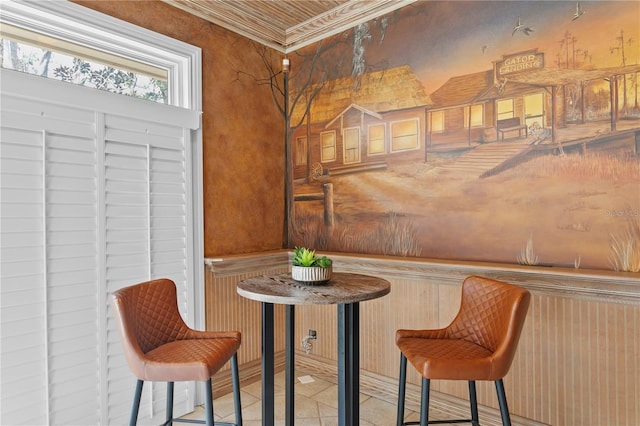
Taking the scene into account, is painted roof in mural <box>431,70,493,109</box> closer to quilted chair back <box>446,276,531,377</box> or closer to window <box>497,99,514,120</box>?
window <box>497,99,514,120</box>

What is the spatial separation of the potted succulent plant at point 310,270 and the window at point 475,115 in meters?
1.39

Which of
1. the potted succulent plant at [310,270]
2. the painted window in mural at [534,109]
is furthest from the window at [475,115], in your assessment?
the potted succulent plant at [310,270]

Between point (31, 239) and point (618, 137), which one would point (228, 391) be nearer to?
point (31, 239)

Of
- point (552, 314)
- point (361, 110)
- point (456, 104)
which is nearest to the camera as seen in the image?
point (552, 314)

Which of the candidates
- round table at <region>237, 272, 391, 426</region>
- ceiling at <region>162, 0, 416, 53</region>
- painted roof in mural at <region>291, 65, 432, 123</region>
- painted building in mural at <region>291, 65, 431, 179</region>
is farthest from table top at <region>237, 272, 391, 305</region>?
ceiling at <region>162, 0, 416, 53</region>

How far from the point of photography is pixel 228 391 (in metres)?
2.95

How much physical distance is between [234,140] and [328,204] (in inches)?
36.4

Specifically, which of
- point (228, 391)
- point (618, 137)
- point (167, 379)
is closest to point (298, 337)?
point (228, 391)

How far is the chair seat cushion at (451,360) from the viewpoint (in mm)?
1665

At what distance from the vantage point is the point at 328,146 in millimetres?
3295

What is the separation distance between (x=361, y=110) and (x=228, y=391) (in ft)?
7.82

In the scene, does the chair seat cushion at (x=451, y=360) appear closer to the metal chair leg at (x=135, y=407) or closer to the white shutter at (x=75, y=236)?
the metal chair leg at (x=135, y=407)

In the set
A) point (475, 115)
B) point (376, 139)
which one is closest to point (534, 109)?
point (475, 115)

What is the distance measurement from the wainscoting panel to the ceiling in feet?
6.04
